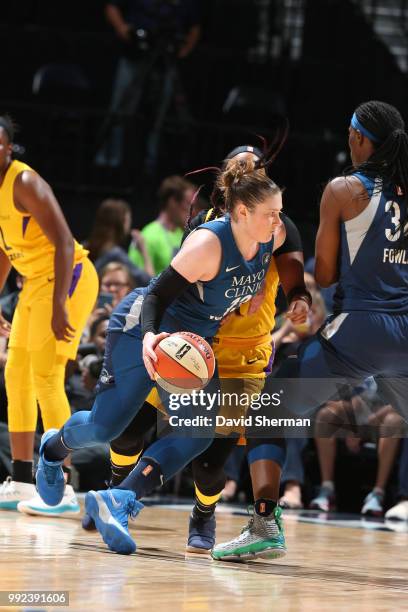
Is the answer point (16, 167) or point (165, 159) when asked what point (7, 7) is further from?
point (16, 167)

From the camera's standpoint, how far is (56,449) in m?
4.30

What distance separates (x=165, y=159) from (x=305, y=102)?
6.02ft

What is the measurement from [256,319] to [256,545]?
818 mm

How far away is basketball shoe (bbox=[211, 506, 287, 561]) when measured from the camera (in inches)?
156

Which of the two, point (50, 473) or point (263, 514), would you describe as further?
point (50, 473)

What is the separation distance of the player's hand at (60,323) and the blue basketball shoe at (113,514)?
1.25m

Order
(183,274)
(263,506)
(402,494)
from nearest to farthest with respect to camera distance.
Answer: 1. (183,274)
2. (263,506)
3. (402,494)

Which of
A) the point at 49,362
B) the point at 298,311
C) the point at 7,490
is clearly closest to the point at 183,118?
the point at 49,362

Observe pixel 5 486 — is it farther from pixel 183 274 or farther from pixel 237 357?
pixel 183 274

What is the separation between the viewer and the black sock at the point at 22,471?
5.29 m

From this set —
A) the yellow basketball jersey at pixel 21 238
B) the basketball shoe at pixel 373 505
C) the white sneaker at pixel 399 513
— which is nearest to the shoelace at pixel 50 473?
the yellow basketball jersey at pixel 21 238

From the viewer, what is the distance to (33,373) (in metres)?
5.20

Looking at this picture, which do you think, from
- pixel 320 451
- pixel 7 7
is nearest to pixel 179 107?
pixel 7 7

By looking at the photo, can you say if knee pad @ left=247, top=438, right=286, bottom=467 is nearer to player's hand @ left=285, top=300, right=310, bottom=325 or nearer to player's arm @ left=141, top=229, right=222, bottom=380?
player's hand @ left=285, top=300, right=310, bottom=325
